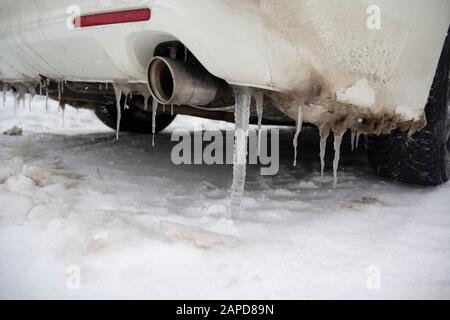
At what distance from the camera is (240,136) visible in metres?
1.47

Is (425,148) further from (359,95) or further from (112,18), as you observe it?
(112,18)

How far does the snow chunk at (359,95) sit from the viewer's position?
1462 millimetres

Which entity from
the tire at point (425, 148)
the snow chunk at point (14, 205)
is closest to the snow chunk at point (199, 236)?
the snow chunk at point (14, 205)

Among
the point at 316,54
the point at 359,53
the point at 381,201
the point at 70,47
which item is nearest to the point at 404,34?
the point at 359,53

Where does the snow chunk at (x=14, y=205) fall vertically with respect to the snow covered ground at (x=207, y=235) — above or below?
above

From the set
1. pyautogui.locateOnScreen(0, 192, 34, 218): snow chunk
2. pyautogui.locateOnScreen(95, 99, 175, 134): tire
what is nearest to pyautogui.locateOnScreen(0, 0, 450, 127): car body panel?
pyautogui.locateOnScreen(0, 192, 34, 218): snow chunk

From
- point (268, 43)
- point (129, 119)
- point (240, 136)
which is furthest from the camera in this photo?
point (129, 119)

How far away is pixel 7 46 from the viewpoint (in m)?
1.81

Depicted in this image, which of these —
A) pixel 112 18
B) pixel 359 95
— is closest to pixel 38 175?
pixel 112 18

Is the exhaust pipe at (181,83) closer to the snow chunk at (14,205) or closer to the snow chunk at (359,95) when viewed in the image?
the snow chunk at (359,95)

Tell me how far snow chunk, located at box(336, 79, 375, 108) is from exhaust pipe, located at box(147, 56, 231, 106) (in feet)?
1.46

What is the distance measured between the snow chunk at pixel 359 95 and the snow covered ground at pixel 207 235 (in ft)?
1.50

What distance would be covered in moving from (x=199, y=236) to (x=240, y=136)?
0.39 meters
